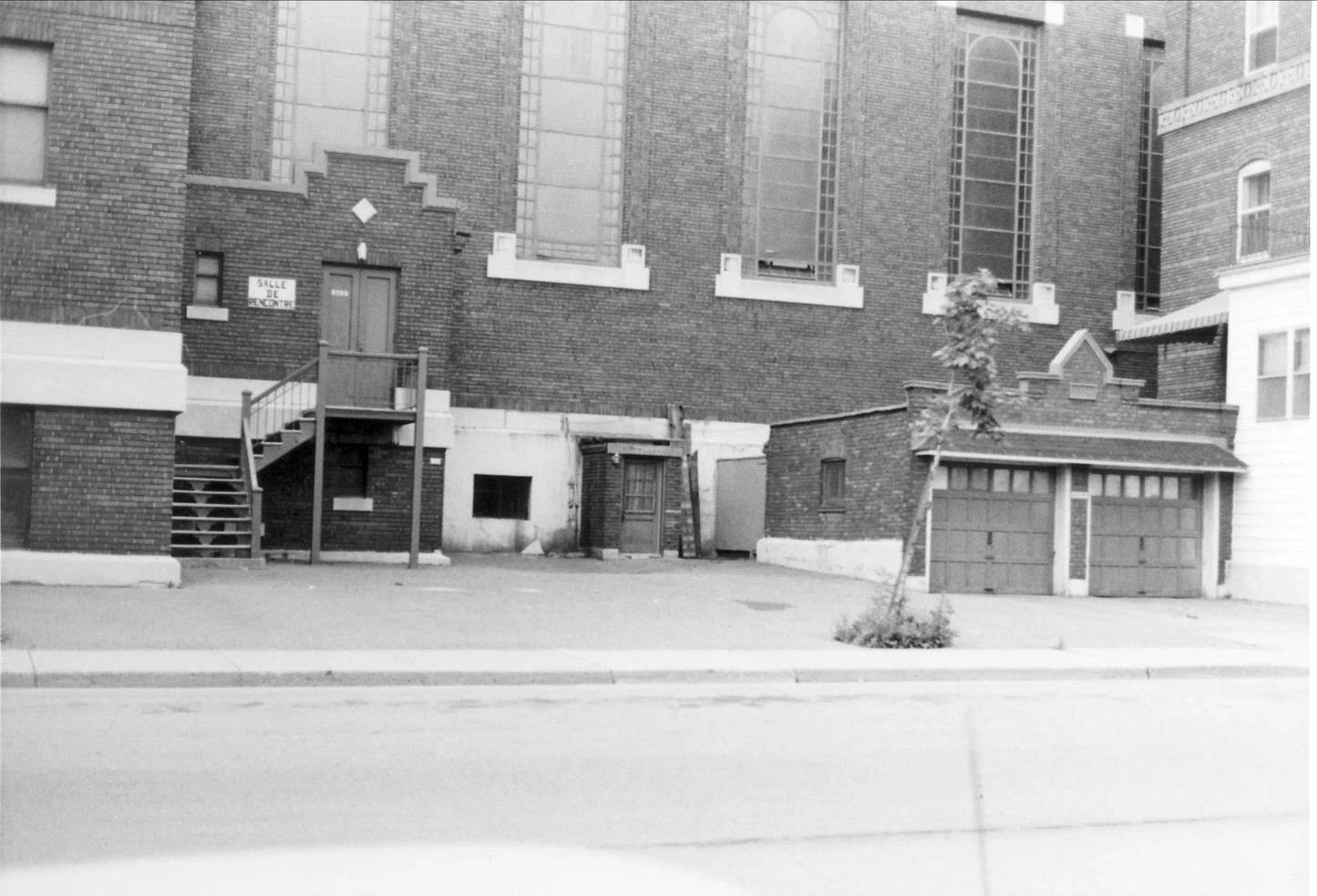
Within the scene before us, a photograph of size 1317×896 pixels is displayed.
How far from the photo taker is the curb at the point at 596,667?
12.5 metres

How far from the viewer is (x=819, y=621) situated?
1953 centimetres

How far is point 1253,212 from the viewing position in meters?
30.6

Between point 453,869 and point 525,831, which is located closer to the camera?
point 453,869

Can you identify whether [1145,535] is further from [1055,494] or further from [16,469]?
[16,469]

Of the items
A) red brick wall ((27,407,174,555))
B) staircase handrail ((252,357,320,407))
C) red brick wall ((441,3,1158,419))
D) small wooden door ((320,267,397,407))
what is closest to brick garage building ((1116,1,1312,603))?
red brick wall ((441,3,1158,419))

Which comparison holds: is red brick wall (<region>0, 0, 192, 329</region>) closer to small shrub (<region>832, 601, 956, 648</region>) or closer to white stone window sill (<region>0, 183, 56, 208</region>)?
white stone window sill (<region>0, 183, 56, 208</region>)

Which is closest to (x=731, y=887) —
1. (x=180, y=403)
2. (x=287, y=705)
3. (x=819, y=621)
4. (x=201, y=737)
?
(x=201, y=737)

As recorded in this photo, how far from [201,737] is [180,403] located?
10761 millimetres

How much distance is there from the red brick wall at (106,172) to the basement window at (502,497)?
473 inches

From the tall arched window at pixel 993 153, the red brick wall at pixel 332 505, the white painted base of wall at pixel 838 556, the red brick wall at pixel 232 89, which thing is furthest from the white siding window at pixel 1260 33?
the red brick wall at pixel 232 89

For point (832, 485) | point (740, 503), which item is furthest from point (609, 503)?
point (832, 485)

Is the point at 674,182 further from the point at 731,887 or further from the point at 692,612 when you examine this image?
the point at 731,887

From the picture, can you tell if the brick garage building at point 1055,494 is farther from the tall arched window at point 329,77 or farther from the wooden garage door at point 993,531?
the tall arched window at point 329,77

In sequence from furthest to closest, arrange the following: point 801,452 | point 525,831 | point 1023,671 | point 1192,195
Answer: point 1192,195 → point 801,452 → point 1023,671 → point 525,831
